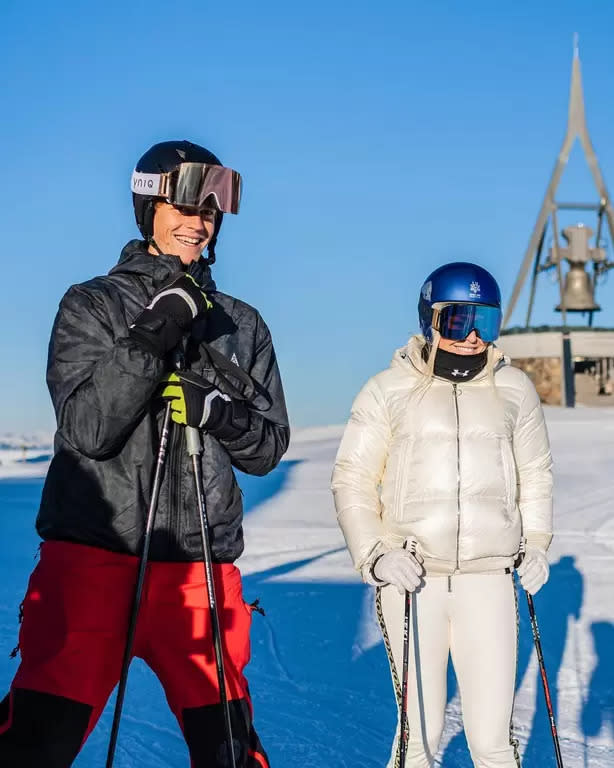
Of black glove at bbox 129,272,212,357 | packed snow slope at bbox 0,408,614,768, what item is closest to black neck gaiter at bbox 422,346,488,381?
black glove at bbox 129,272,212,357

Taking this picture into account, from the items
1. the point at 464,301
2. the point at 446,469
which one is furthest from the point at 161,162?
the point at 446,469

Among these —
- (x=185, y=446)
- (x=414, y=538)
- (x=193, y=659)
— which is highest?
(x=185, y=446)

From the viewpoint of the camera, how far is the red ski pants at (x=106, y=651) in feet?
7.61

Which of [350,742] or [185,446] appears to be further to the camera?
[350,742]

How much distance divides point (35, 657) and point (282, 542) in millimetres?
7611

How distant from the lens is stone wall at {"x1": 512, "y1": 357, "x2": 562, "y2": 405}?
93.2ft

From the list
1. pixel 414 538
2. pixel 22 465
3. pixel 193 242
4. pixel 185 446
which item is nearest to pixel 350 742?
pixel 414 538

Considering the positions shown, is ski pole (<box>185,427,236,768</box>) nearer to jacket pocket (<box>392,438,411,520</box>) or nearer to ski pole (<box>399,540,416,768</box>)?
ski pole (<box>399,540,416,768</box>)

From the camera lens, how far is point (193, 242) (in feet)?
9.40

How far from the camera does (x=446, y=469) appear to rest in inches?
123

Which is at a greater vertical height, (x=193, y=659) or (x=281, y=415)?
(x=281, y=415)

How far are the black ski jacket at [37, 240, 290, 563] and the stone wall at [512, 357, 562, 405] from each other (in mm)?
26409

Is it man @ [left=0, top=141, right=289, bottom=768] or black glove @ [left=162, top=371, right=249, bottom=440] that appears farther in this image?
black glove @ [left=162, top=371, right=249, bottom=440]

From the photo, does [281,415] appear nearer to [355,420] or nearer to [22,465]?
[355,420]
